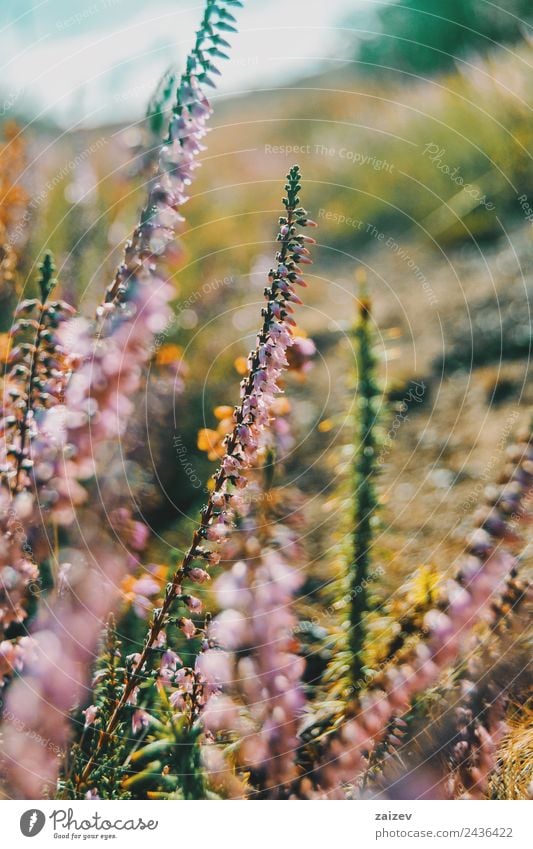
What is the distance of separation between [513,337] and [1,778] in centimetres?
193

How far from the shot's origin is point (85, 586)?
5.42ft

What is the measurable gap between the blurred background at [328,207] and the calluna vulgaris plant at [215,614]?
0.63ft

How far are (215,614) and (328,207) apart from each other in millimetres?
1889

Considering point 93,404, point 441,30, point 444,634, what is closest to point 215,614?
point 444,634

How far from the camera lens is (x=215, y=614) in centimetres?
187

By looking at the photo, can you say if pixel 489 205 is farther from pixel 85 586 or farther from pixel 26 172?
pixel 85 586

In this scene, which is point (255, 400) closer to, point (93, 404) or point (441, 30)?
point (93, 404)

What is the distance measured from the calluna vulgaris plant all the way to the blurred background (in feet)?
0.63

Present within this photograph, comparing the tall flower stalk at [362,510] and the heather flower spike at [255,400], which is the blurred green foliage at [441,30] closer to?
the tall flower stalk at [362,510]

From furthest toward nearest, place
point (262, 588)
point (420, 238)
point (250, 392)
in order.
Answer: point (420, 238), point (262, 588), point (250, 392)

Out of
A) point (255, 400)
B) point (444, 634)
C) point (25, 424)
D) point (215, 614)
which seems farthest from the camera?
point (215, 614)

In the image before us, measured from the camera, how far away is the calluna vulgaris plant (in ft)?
4.54

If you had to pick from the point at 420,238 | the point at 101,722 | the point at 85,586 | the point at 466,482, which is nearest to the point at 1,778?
the point at 101,722

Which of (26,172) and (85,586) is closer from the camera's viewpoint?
(85,586)
